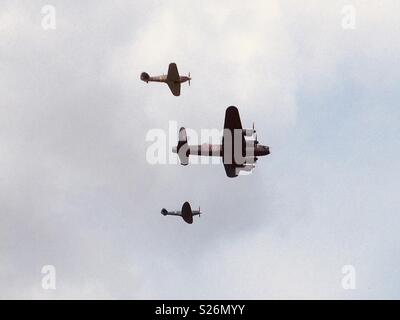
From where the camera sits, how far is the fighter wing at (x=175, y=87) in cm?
9431

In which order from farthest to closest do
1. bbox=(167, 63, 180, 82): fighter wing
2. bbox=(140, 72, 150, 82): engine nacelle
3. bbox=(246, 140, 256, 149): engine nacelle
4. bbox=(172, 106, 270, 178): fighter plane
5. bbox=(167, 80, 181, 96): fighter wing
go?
bbox=(140, 72, 150, 82): engine nacelle < bbox=(167, 80, 181, 96): fighter wing < bbox=(167, 63, 180, 82): fighter wing < bbox=(246, 140, 256, 149): engine nacelle < bbox=(172, 106, 270, 178): fighter plane

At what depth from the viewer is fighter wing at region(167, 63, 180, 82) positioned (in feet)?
303

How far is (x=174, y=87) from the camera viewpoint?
94438mm

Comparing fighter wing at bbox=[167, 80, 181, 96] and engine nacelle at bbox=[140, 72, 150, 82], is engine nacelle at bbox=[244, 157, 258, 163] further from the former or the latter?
engine nacelle at bbox=[140, 72, 150, 82]

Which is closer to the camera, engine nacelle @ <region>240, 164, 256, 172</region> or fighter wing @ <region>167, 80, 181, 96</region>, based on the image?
engine nacelle @ <region>240, 164, 256, 172</region>

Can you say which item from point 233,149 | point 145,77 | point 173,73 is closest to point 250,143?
point 233,149

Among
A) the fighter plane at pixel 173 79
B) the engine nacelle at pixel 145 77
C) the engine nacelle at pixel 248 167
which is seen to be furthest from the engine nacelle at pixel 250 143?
the engine nacelle at pixel 145 77

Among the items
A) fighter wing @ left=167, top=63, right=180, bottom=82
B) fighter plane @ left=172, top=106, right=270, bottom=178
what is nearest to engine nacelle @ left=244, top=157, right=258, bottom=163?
fighter plane @ left=172, top=106, right=270, bottom=178

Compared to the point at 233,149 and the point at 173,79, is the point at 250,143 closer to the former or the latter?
the point at 233,149

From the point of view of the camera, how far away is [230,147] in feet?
275

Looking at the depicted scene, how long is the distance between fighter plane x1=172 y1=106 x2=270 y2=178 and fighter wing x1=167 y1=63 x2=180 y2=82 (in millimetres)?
10190

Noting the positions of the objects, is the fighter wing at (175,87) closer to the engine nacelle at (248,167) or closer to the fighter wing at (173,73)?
the fighter wing at (173,73)
